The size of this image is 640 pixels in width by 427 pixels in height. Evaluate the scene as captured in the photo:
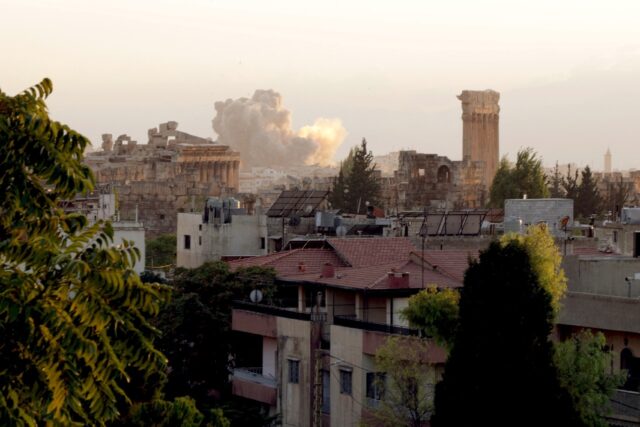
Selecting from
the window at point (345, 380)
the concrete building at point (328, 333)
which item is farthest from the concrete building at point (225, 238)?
the window at point (345, 380)

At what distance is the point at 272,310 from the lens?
120 feet

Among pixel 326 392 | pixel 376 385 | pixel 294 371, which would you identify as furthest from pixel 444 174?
pixel 376 385

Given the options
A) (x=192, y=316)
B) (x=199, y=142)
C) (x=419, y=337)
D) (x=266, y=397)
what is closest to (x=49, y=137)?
(x=419, y=337)

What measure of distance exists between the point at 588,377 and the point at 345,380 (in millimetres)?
Result: 6400

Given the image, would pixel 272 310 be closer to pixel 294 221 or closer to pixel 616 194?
pixel 294 221

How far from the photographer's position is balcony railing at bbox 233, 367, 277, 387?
119 feet

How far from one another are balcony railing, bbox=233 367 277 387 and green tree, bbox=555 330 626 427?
867 centimetres

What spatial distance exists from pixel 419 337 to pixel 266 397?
5.58 meters

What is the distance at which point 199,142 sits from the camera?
144625mm

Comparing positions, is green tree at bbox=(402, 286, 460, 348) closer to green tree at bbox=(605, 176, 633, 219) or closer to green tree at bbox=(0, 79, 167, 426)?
green tree at bbox=(0, 79, 167, 426)

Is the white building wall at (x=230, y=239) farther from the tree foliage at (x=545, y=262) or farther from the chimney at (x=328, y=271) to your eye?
the tree foliage at (x=545, y=262)

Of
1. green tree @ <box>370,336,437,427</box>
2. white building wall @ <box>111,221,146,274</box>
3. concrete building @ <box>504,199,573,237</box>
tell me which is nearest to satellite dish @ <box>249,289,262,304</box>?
green tree @ <box>370,336,437,427</box>

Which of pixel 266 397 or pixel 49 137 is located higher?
pixel 49 137

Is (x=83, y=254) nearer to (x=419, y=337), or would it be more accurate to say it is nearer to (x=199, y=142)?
(x=419, y=337)
